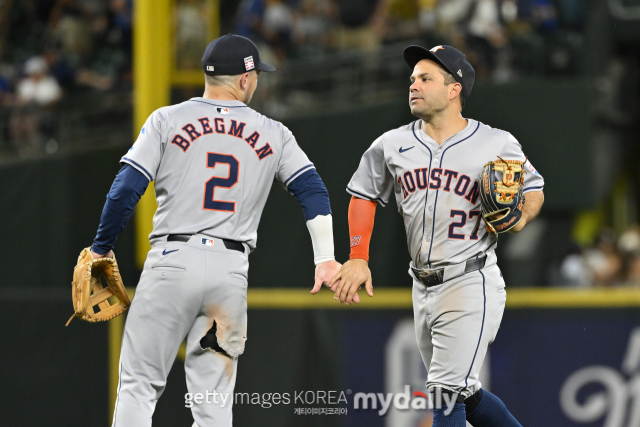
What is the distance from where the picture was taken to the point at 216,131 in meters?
3.58

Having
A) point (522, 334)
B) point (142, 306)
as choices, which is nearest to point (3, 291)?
point (142, 306)

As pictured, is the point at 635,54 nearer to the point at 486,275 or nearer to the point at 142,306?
the point at 486,275

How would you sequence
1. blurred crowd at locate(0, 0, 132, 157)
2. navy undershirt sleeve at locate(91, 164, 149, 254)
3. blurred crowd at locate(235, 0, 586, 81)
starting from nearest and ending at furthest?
navy undershirt sleeve at locate(91, 164, 149, 254), blurred crowd at locate(235, 0, 586, 81), blurred crowd at locate(0, 0, 132, 157)

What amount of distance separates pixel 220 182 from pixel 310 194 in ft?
1.43

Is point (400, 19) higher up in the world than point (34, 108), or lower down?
higher up

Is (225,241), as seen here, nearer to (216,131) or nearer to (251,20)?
(216,131)

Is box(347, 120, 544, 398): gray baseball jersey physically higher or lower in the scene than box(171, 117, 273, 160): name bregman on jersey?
lower

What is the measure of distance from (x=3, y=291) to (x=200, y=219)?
10.7 ft

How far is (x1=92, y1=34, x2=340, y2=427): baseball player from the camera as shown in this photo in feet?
11.3

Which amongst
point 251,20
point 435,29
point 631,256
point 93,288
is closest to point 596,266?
point 631,256

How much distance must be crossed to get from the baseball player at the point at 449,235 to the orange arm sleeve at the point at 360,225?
1 cm

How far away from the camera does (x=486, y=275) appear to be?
3.67 m

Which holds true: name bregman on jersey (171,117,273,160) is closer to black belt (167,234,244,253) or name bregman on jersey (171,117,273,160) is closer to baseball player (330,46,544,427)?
black belt (167,234,244,253)

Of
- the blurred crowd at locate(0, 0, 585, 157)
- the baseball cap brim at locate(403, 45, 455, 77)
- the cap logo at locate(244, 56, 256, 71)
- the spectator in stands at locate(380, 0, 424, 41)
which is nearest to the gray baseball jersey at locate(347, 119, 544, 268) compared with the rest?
the baseball cap brim at locate(403, 45, 455, 77)
